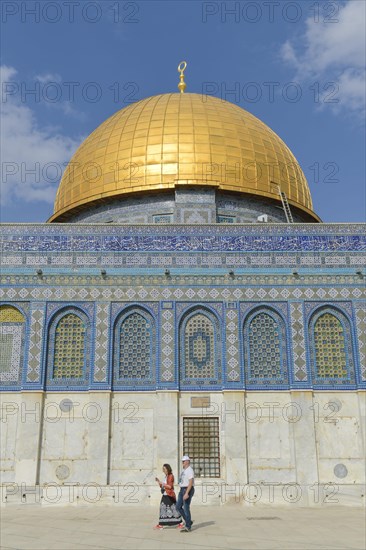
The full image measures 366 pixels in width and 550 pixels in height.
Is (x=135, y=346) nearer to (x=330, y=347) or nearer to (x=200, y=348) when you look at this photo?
(x=200, y=348)

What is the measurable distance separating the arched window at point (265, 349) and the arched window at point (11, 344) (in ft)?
16.5

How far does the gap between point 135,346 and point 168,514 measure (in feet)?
17.0

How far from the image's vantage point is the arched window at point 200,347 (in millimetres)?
13070

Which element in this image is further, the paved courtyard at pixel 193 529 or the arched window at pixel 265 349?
the arched window at pixel 265 349

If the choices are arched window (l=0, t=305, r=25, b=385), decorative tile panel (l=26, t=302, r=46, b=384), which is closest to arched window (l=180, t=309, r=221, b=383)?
decorative tile panel (l=26, t=302, r=46, b=384)

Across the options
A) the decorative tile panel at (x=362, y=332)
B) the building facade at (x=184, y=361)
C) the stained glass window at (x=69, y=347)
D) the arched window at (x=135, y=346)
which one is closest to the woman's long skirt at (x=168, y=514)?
the building facade at (x=184, y=361)

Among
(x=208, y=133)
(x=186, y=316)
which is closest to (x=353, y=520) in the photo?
(x=186, y=316)

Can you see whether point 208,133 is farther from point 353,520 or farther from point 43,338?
point 353,520

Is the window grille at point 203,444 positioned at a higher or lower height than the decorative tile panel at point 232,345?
lower

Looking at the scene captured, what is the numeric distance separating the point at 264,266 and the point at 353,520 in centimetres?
597

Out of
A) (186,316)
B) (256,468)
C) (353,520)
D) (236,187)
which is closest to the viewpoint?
(353,520)

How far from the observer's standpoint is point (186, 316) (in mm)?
13438

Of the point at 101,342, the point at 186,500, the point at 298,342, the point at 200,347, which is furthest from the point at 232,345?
the point at 186,500

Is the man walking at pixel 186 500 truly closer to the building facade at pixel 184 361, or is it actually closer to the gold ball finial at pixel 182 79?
the building facade at pixel 184 361
